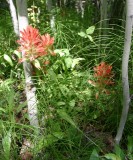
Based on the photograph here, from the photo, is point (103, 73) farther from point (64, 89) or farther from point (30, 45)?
point (30, 45)

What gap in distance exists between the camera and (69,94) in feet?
5.70

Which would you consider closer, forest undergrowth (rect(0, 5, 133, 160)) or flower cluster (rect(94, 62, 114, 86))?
forest undergrowth (rect(0, 5, 133, 160))

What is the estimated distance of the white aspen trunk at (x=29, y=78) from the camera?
59.7 inches

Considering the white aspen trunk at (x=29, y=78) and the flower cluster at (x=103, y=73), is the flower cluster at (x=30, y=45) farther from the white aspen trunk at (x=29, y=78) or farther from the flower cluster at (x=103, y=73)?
the flower cluster at (x=103, y=73)

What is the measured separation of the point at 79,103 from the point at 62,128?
25 cm

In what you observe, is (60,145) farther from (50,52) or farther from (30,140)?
(50,52)

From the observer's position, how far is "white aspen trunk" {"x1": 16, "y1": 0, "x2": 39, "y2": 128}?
152 cm

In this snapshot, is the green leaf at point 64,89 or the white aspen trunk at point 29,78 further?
the green leaf at point 64,89

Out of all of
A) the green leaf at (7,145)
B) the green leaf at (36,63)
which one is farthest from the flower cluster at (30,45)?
the green leaf at (7,145)

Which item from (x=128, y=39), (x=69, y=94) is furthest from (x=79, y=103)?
(x=128, y=39)

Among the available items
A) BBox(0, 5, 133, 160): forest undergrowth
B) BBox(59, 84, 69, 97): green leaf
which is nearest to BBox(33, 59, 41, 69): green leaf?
BBox(0, 5, 133, 160): forest undergrowth

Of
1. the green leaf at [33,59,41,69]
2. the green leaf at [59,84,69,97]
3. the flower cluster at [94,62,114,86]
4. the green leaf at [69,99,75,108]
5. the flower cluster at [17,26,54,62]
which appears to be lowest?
the green leaf at [69,99,75,108]

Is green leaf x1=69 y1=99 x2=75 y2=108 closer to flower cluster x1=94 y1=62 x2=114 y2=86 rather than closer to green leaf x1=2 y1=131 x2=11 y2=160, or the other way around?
flower cluster x1=94 y1=62 x2=114 y2=86

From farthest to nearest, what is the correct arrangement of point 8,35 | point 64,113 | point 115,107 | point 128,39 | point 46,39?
point 8,35 → point 46,39 → point 115,107 → point 64,113 → point 128,39
